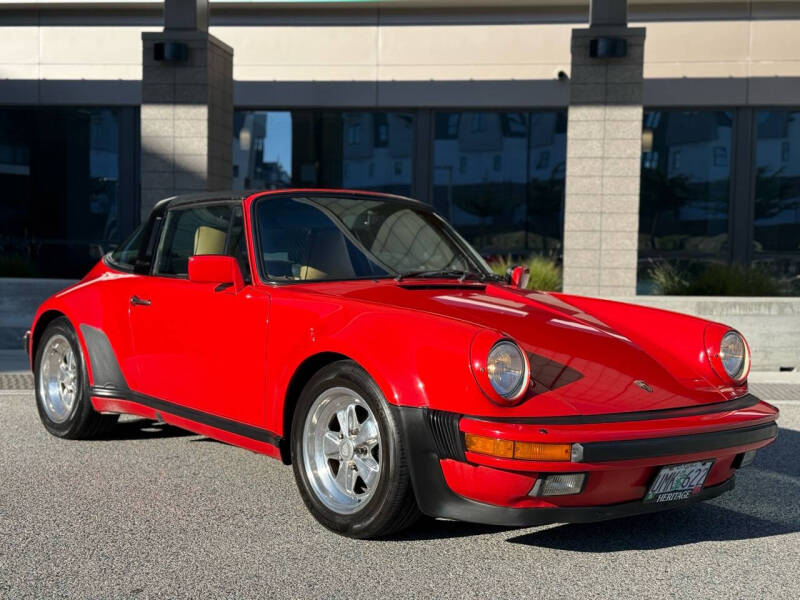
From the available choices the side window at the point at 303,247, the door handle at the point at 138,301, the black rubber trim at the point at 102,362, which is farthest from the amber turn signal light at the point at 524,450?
the black rubber trim at the point at 102,362

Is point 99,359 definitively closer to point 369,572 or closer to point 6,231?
point 369,572

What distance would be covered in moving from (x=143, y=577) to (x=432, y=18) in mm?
14397

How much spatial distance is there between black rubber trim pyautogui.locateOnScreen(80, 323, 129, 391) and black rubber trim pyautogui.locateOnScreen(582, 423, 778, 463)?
3.03 meters

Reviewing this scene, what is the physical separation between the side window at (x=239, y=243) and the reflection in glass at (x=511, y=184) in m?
11.5

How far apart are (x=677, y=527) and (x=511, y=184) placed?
12541 mm

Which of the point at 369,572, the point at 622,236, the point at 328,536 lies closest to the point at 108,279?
the point at 328,536

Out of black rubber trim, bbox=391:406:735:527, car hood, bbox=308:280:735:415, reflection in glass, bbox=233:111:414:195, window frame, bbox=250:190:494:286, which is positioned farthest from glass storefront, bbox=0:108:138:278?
black rubber trim, bbox=391:406:735:527

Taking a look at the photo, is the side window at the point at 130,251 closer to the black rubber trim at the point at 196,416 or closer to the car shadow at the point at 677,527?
the black rubber trim at the point at 196,416

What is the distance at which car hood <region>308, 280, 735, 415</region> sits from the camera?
3.98 m

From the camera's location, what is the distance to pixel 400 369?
3900mm

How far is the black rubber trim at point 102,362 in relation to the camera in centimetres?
579

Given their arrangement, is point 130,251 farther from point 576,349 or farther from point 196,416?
point 576,349

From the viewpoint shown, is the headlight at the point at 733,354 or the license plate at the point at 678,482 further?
the headlight at the point at 733,354

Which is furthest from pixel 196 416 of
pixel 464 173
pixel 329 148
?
pixel 329 148
